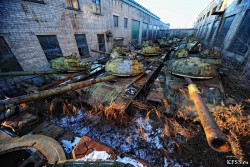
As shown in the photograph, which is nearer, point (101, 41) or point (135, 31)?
point (101, 41)

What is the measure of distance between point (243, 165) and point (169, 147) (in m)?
1.47

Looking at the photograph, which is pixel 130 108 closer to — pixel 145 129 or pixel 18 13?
pixel 145 129

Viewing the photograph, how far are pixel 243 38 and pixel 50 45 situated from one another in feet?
40.9

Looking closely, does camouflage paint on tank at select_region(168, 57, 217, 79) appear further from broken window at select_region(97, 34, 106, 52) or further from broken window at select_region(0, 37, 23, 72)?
broken window at select_region(97, 34, 106, 52)

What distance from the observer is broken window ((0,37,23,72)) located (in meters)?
4.97

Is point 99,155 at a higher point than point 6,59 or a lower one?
lower

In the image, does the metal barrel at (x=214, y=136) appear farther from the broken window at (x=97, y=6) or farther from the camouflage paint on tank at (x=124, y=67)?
the broken window at (x=97, y=6)

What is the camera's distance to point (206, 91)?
10.8 feet

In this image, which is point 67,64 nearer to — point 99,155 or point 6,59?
point 6,59

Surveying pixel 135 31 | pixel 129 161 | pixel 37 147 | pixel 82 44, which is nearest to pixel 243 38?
pixel 129 161

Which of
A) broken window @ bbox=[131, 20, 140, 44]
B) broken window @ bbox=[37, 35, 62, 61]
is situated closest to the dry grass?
broken window @ bbox=[37, 35, 62, 61]

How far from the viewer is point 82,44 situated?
29.2 ft

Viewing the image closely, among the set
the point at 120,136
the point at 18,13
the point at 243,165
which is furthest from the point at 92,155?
the point at 18,13

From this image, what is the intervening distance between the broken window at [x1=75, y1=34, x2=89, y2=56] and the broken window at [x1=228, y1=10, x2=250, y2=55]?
34.3 feet
